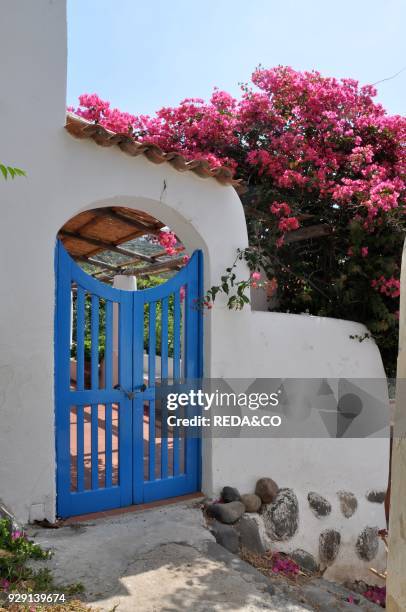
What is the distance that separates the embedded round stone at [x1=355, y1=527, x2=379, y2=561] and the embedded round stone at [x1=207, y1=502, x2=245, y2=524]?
192cm

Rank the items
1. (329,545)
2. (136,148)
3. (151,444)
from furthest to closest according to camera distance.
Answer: (329,545)
(151,444)
(136,148)

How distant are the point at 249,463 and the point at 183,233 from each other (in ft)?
8.11

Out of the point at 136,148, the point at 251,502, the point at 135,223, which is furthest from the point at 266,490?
the point at 135,223

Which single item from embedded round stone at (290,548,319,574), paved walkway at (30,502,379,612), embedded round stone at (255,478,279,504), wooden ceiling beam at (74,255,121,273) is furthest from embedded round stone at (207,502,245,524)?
wooden ceiling beam at (74,255,121,273)

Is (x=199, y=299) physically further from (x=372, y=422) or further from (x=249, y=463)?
(x=372, y=422)

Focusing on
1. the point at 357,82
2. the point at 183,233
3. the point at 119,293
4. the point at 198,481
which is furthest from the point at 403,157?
the point at 198,481

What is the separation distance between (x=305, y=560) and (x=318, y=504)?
2.00 feet

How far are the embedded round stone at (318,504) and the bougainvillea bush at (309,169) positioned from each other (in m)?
1.90

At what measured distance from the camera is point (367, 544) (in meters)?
5.90

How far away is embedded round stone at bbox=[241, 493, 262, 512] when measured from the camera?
16.3ft

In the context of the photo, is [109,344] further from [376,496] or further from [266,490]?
[376,496]

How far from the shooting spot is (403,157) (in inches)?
265

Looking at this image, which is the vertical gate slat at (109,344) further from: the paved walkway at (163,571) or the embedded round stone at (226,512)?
the embedded round stone at (226,512)

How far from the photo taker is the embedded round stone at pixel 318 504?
5539 mm
